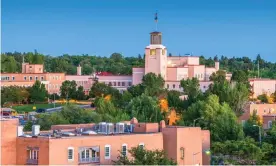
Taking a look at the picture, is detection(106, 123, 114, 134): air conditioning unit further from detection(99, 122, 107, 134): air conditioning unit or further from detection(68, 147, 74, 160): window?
detection(68, 147, 74, 160): window

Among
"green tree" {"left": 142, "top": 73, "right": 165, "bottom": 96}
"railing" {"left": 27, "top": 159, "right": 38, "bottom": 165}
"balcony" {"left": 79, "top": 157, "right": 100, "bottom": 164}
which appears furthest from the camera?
"green tree" {"left": 142, "top": 73, "right": 165, "bottom": 96}

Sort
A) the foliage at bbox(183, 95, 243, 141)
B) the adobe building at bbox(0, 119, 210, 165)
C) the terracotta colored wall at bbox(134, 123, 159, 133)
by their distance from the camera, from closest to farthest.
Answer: the adobe building at bbox(0, 119, 210, 165) → the terracotta colored wall at bbox(134, 123, 159, 133) → the foliage at bbox(183, 95, 243, 141)

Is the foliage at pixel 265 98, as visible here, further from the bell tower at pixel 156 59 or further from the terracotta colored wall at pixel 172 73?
the bell tower at pixel 156 59

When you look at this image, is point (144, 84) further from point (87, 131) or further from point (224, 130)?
point (87, 131)

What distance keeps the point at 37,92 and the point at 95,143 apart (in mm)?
74921

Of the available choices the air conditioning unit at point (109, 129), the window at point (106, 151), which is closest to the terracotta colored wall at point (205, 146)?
the air conditioning unit at point (109, 129)

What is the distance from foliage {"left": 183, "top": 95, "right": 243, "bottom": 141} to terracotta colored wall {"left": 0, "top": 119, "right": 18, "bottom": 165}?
24578 mm

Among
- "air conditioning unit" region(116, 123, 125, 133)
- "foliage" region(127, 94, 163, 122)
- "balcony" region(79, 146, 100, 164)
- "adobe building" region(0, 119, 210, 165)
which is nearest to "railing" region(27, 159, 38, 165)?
"adobe building" region(0, 119, 210, 165)

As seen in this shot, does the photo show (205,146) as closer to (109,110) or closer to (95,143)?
(95,143)

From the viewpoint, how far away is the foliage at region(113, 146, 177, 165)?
48.7 metres

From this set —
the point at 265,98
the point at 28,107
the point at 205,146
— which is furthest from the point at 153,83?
the point at 205,146

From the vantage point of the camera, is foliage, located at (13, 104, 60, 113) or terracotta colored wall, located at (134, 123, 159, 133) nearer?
terracotta colored wall, located at (134, 123, 159, 133)

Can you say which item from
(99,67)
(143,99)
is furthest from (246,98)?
(99,67)

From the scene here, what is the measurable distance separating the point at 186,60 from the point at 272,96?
16282 mm
